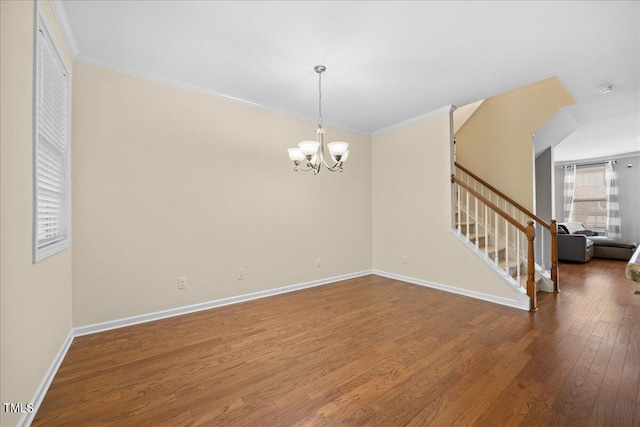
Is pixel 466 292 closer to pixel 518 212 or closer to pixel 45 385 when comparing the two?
pixel 518 212

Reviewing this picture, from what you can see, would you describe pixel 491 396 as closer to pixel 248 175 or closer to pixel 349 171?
pixel 248 175

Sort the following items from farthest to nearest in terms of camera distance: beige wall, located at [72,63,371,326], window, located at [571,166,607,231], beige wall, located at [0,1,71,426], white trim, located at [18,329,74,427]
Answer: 1. window, located at [571,166,607,231]
2. beige wall, located at [72,63,371,326]
3. white trim, located at [18,329,74,427]
4. beige wall, located at [0,1,71,426]

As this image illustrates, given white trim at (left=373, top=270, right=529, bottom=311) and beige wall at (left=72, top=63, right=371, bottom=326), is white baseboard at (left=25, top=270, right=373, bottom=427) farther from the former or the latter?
white trim at (left=373, top=270, right=529, bottom=311)

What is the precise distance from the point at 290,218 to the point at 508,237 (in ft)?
11.1

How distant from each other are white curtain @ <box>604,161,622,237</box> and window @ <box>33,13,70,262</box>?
11.8 meters

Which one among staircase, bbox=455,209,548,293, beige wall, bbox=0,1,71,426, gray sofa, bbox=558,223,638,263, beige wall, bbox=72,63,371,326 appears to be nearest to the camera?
beige wall, bbox=0,1,71,426

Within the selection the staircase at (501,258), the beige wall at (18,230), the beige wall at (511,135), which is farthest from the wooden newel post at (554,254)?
the beige wall at (18,230)

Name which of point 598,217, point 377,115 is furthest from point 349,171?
point 598,217

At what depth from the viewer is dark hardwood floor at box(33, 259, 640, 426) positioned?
153cm

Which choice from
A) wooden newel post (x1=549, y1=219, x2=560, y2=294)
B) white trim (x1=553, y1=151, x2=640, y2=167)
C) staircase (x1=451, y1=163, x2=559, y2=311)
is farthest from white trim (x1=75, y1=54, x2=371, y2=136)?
white trim (x1=553, y1=151, x2=640, y2=167)

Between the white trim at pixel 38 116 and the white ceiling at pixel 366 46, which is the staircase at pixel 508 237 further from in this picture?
the white trim at pixel 38 116

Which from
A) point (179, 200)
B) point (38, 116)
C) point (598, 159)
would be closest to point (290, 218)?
point (179, 200)

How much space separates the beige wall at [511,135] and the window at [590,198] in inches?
256

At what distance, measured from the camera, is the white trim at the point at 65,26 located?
1.92 m
